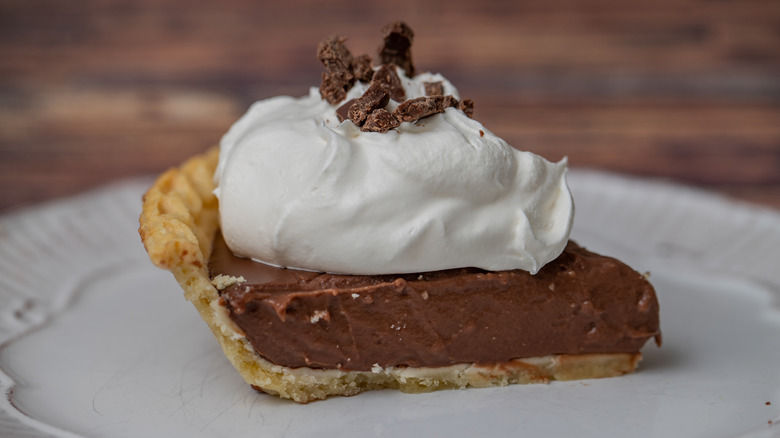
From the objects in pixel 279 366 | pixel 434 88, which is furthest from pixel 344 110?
pixel 279 366

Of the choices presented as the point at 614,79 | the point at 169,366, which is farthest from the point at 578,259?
the point at 614,79

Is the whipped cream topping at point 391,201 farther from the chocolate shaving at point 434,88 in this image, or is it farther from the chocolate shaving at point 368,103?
the chocolate shaving at point 434,88

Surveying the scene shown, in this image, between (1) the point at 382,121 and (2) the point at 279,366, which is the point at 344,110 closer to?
(1) the point at 382,121

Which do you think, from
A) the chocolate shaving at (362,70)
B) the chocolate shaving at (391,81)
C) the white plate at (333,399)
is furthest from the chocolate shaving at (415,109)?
the white plate at (333,399)

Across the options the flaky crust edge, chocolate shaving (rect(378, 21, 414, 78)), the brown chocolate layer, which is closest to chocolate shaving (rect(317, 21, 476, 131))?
chocolate shaving (rect(378, 21, 414, 78))

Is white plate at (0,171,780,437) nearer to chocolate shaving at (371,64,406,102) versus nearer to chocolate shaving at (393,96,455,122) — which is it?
chocolate shaving at (393,96,455,122)

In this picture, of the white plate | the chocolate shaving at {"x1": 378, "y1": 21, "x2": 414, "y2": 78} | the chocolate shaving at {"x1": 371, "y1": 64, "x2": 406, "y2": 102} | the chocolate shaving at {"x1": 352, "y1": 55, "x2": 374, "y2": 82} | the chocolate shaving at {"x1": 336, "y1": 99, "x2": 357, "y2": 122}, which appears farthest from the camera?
the chocolate shaving at {"x1": 378, "y1": 21, "x2": 414, "y2": 78}

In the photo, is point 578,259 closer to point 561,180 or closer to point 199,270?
point 561,180
